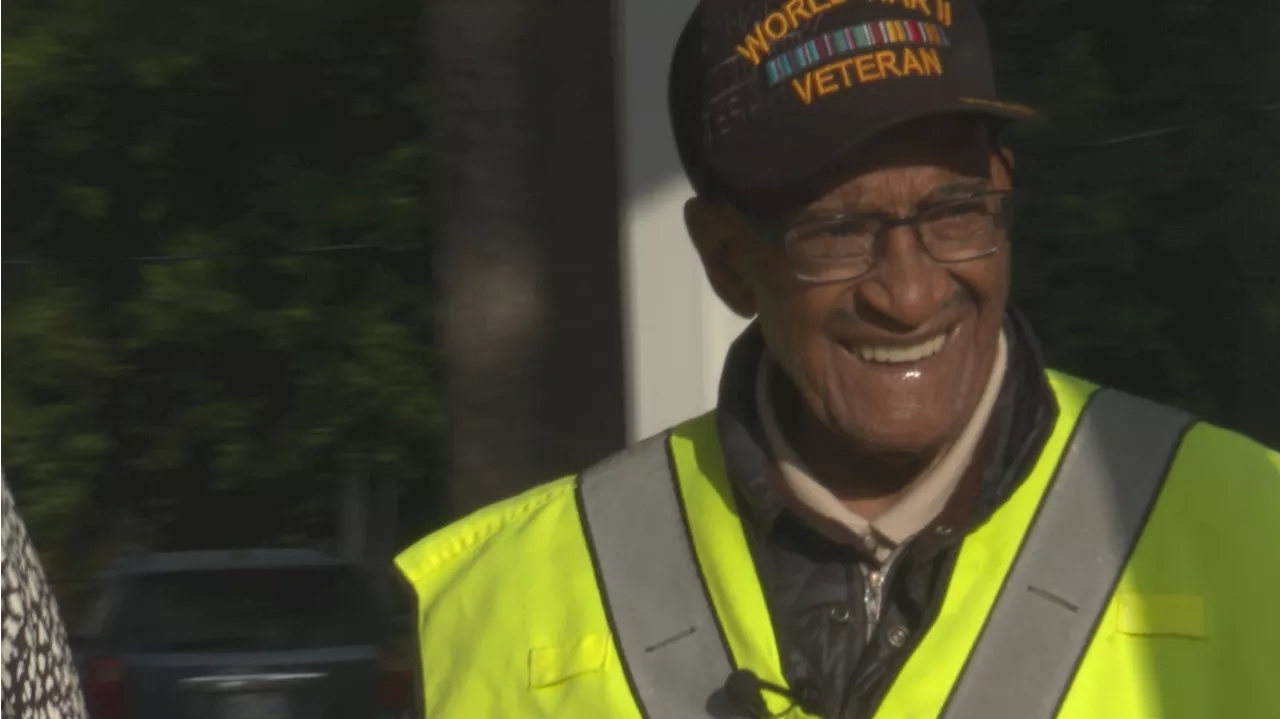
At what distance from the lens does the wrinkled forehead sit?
2.39 meters

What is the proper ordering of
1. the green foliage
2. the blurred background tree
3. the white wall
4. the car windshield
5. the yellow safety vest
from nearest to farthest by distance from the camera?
the yellow safety vest → the white wall → the blurred background tree → the green foliage → the car windshield

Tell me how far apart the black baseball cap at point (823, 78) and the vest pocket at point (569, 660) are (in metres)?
0.52

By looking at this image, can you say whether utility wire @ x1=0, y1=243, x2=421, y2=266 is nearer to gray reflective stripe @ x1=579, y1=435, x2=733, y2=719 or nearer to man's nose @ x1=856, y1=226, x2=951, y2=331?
gray reflective stripe @ x1=579, y1=435, x2=733, y2=719

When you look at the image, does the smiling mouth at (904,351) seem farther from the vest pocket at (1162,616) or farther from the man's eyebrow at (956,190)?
the vest pocket at (1162,616)

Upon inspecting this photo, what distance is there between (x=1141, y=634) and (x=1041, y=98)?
3.05m

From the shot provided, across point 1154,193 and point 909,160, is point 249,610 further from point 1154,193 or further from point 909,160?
point 909,160

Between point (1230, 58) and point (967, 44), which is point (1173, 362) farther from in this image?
point (967, 44)

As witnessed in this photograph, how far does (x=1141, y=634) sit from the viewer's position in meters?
2.26

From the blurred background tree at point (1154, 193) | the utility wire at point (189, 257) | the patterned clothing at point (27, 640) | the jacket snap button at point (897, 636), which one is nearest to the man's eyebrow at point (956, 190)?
the jacket snap button at point (897, 636)

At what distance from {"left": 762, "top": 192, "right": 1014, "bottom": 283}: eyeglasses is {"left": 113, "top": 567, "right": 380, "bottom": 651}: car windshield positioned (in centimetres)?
604

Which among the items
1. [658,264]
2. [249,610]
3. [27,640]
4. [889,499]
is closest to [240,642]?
[249,610]

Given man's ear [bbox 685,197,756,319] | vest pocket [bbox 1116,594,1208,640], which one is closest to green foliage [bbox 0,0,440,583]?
man's ear [bbox 685,197,756,319]

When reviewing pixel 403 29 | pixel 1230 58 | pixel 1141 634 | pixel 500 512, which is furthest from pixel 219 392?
pixel 1141 634

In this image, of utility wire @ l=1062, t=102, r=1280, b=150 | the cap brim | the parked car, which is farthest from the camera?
the parked car
